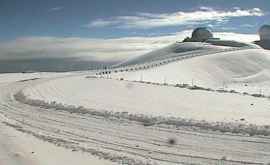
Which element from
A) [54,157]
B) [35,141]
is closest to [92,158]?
[54,157]

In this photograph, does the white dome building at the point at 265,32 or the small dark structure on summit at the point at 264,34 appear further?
the white dome building at the point at 265,32

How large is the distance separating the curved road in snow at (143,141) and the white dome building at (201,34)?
11719cm

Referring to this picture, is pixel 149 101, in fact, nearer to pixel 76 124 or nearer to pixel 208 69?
pixel 76 124

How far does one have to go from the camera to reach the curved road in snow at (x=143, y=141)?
16.3 m

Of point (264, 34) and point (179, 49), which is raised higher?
point (264, 34)

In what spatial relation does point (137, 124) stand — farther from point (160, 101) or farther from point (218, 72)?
point (218, 72)

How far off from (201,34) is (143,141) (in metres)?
125

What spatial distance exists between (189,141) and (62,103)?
1382 centimetres

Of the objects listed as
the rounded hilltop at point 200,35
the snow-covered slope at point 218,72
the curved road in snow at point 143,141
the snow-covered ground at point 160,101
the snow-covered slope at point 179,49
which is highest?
the rounded hilltop at point 200,35

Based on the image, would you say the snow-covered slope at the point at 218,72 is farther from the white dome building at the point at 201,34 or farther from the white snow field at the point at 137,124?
the white dome building at the point at 201,34

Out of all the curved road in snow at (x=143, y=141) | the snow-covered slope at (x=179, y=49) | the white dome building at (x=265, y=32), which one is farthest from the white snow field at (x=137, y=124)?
the white dome building at (x=265, y=32)

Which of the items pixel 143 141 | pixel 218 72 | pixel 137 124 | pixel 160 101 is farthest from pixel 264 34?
pixel 143 141

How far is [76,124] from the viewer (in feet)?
76.6

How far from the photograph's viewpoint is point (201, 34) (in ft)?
463
